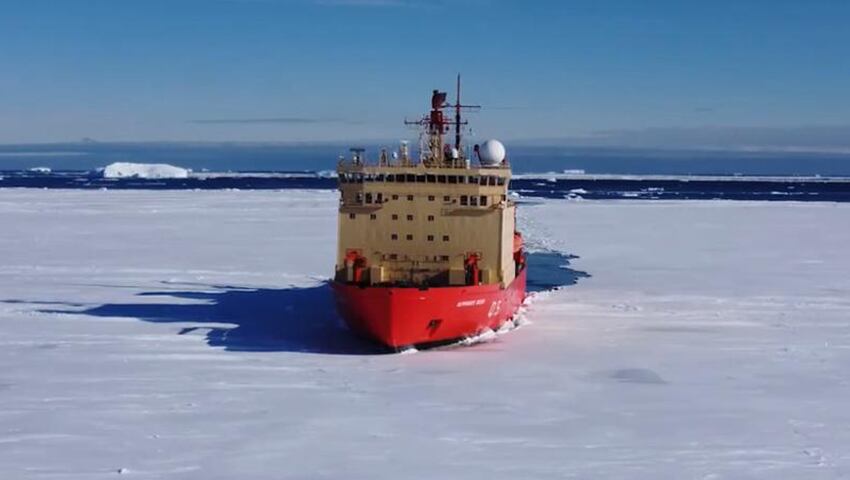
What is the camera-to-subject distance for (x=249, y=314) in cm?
2148

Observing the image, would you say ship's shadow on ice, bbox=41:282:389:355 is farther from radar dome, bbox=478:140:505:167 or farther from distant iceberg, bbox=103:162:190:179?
distant iceberg, bbox=103:162:190:179

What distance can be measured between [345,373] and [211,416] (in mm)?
3184

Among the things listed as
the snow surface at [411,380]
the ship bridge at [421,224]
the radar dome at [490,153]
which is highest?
the radar dome at [490,153]

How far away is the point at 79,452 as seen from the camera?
11.2 metres

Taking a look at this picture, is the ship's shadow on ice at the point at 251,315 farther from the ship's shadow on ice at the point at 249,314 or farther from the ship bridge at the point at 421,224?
the ship bridge at the point at 421,224

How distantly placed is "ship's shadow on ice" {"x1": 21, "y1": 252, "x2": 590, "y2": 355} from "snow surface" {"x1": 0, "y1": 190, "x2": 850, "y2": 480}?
0.09m

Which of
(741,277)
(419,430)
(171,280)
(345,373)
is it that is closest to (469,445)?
(419,430)

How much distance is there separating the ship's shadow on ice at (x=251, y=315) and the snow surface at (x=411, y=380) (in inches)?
3.5

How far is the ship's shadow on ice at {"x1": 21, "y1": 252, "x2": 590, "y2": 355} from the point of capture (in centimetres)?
1819

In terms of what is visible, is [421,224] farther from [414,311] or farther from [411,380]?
[411,380]

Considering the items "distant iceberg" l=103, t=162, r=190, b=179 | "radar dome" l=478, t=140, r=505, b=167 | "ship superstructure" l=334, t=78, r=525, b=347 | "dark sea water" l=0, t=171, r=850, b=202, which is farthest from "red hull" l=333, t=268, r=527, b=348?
"distant iceberg" l=103, t=162, r=190, b=179

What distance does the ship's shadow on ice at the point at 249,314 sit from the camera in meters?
18.2

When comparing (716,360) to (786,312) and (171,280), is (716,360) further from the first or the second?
(171,280)

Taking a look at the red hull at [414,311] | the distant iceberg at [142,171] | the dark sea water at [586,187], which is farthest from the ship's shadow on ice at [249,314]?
the distant iceberg at [142,171]
